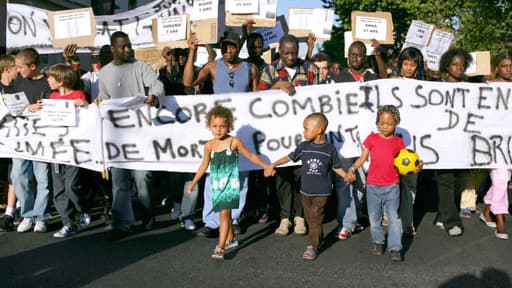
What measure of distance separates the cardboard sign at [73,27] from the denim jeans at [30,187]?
161 centimetres

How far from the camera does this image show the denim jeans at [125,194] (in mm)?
5742

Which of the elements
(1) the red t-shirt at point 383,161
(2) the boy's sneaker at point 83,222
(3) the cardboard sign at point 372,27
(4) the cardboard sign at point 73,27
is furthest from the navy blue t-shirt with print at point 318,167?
(4) the cardboard sign at point 73,27

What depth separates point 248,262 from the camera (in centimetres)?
488

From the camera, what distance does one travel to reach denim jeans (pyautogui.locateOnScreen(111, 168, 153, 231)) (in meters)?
5.74

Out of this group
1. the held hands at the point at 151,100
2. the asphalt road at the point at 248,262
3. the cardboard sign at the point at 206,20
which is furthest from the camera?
the cardboard sign at the point at 206,20

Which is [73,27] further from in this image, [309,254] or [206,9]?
[309,254]

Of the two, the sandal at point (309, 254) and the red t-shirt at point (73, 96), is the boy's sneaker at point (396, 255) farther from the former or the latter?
the red t-shirt at point (73, 96)

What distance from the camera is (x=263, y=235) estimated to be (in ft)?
19.1

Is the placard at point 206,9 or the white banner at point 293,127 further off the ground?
the placard at point 206,9

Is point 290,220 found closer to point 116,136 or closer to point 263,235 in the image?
point 263,235

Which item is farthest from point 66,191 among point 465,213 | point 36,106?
point 465,213

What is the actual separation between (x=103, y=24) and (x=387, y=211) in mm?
5486

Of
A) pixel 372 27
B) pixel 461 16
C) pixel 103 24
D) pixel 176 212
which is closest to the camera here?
pixel 176 212

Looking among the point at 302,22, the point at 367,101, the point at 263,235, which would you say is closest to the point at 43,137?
the point at 263,235
